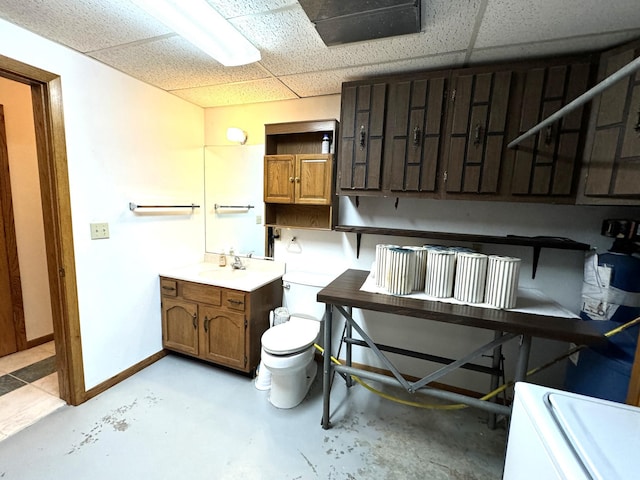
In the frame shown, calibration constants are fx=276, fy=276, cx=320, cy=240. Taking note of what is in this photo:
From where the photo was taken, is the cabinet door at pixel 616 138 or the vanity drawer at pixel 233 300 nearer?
the cabinet door at pixel 616 138

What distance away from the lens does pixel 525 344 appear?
4.43 feet

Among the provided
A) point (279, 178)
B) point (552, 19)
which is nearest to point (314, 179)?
point (279, 178)

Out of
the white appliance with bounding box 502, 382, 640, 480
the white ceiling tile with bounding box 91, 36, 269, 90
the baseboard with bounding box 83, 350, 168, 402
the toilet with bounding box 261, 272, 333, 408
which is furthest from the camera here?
the baseboard with bounding box 83, 350, 168, 402

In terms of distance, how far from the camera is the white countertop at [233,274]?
217 cm

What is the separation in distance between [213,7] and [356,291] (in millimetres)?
1628

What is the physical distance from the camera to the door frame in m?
1.61

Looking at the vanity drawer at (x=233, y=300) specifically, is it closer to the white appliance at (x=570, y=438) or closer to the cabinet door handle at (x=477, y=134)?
the white appliance at (x=570, y=438)

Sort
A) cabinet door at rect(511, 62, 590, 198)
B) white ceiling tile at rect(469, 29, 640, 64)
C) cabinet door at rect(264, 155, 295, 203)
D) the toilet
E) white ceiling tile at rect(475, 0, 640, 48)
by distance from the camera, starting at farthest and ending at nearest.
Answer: cabinet door at rect(264, 155, 295, 203)
the toilet
cabinet door at rect(511, 62, 590, 198)
white ceiling tile at rect(469, 29, 640, 64)
white ceiling tile at rect(475, 0, 640, 48)

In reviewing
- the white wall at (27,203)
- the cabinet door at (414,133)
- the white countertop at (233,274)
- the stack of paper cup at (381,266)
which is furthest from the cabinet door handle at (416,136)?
the white wall at (27,203)

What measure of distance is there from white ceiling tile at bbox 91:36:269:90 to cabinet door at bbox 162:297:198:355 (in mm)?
1745

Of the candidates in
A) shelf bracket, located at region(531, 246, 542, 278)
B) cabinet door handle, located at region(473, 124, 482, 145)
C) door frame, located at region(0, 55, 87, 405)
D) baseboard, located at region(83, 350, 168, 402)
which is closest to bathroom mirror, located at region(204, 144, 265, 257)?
baseboard, located at region(83, 350, 168, 402)

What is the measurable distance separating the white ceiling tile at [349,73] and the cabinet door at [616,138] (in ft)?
2.46

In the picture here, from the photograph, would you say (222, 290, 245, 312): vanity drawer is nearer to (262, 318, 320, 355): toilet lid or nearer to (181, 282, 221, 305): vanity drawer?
(181, 282, 221, 305): vanity drawer

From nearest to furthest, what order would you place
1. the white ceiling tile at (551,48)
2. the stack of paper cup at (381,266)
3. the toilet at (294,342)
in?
the white ceiling tile at (551,48), the stack of paper cup at (381,266), the toilet at (294,342)
